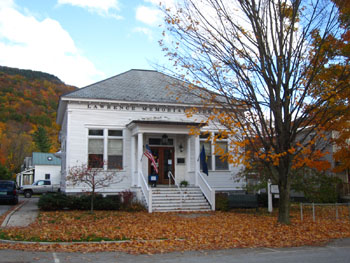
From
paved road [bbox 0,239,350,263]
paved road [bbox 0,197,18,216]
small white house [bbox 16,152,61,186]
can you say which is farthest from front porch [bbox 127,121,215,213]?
→ small white house [bbox 16,152,61,186]

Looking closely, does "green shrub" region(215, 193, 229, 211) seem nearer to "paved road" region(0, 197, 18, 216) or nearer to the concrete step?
the concrete step

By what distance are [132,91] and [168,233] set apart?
504 inches

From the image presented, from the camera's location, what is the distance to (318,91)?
43.2ft

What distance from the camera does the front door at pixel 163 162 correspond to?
21922 mm

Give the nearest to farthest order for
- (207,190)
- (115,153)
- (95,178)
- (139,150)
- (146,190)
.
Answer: (146,190) → (207,190) → (139,150) → (95,178) → (115,153)

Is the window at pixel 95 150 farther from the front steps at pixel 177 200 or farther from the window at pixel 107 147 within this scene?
the front steps at pixel 177 200

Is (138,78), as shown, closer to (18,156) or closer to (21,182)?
(21,182)

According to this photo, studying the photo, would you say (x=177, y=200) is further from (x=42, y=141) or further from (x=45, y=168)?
(x=42, y=141)

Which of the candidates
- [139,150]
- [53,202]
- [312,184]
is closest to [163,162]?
[139,150]

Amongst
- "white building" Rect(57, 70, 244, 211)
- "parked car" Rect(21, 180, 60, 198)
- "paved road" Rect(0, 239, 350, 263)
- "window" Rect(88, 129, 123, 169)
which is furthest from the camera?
"parked car" Rect(21, 180, 60, 198)

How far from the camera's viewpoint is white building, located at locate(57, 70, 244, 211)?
20.6 metres

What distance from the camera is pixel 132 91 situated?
22766mm

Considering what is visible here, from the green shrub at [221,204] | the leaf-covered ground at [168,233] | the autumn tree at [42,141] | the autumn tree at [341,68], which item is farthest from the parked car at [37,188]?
the autumn tree at [42,141]

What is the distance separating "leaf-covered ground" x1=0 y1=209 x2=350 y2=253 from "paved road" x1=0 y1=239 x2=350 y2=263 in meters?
0.57
